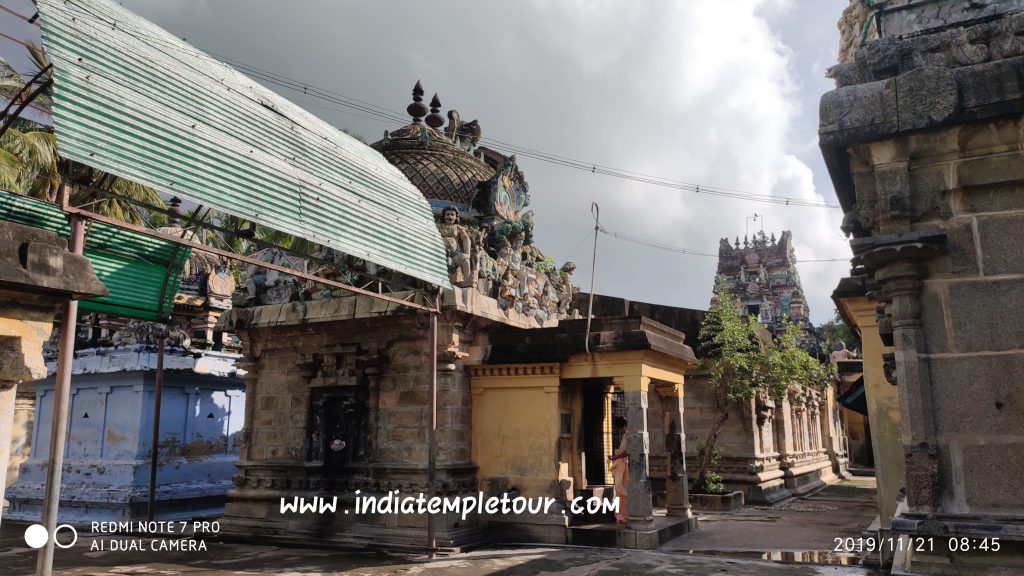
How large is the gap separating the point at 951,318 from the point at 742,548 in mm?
6873

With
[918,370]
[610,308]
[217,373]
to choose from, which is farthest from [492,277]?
[918,370]

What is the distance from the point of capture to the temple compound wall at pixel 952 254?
4164 mm

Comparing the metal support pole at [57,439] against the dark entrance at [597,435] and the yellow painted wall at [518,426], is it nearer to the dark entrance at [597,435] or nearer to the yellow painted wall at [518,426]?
the yellow painted wall at [518,426]

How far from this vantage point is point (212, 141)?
737 cm

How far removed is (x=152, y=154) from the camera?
258 inches

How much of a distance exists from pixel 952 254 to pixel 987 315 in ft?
1.39

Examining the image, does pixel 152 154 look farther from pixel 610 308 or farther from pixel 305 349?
pixel 610 308

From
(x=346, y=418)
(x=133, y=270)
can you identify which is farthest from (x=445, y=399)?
(x=133, y=270)

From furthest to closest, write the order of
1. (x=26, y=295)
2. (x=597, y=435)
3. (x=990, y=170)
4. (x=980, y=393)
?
(x=597, y=435) → (x=990, y=170) → (x=980, y=393) → (x=26, y=295)

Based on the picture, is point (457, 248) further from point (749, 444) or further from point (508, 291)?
point (749, 444)

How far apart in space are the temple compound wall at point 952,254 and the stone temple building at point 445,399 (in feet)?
19.3

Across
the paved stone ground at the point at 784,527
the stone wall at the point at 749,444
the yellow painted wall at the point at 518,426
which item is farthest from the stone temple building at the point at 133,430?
the stone wall at the point at 749,444

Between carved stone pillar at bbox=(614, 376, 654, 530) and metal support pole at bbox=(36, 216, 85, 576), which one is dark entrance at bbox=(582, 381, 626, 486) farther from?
metal support pole at bbox=(36, 216, 85, 576)

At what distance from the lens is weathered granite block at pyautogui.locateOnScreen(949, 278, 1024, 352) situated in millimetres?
4258
